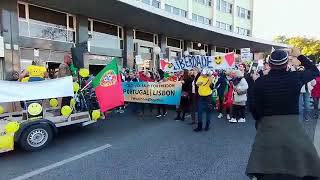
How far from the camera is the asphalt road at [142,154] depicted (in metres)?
5.73

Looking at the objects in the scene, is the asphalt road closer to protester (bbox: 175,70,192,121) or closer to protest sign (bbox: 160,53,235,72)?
protester (bbox: 175,70,192,121)

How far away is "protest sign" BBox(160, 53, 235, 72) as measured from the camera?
15203 mm

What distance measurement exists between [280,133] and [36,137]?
5.77 metres

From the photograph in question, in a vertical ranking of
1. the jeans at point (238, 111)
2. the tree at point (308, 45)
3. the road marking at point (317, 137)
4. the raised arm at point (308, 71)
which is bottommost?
the road marking at point (317, 137)

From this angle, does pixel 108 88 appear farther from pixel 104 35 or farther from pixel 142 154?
pixel 104 35

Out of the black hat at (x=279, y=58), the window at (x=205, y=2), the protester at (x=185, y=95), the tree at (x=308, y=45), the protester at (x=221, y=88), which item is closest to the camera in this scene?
the black hat at (x=279, y=58)

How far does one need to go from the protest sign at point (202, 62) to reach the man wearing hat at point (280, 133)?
11583 mm

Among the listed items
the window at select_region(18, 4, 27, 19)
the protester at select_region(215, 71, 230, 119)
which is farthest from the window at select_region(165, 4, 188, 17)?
the protester at select_region(215, 71, 230, 119)

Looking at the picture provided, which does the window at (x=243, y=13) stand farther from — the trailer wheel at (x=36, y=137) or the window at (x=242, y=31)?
the trailer wheel at (x=36, y=137)

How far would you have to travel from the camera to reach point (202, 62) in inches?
621

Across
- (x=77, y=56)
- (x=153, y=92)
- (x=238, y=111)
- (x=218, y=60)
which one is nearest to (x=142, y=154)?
(x=77, y=56)

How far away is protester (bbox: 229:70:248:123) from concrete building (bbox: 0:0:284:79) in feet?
16.9

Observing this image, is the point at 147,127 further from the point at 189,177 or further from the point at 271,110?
the point at 271,110

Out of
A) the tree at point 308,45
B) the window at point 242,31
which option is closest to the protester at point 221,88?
the window at point 242,31
